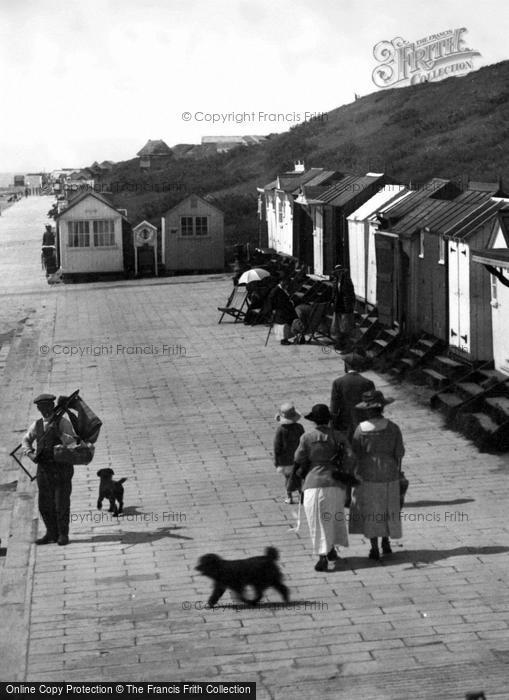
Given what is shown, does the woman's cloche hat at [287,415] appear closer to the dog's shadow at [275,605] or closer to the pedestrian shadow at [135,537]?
the pedestrian shadow at [135,537]

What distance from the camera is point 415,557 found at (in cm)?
1173

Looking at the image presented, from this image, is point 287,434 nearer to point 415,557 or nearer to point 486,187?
point 415,557

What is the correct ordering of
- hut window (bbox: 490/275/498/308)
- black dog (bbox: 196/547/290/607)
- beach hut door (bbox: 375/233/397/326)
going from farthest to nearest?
beach hut door (bbox: 375/233/397/326), hut window (bbox: 490/275/498/308), black dog (bbox: 196/547/290/607)

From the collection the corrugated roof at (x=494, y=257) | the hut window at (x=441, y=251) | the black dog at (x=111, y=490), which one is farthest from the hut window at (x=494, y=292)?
the black dog at (x=111, y=490)

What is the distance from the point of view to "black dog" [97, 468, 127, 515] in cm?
1344

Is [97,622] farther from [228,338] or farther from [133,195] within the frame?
[133,195]

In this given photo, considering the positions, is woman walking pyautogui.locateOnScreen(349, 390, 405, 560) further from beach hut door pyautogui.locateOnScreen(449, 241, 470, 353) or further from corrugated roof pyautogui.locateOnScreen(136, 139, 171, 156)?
corrugated roof pyautogui.locateOnScreen(136, 139, 171, 156)

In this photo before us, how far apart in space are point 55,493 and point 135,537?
3.30 feet

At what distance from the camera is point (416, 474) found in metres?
15.1

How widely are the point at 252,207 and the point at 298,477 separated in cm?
5503

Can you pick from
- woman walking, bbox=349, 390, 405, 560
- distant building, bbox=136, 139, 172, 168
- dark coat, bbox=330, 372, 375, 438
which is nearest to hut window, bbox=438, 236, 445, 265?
dark coat, bbox=330, 372, 375, 438

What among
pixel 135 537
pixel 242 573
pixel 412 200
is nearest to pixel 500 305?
pixel 412 200

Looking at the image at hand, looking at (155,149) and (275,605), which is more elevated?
(155,149)

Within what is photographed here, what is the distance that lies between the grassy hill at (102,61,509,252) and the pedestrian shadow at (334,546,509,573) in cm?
4133
